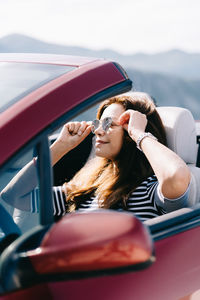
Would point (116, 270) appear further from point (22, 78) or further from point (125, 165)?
point (125, 165)

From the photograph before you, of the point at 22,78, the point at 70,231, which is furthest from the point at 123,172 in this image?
the point at 70,231

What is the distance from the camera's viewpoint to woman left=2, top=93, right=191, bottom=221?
1928 millimetres

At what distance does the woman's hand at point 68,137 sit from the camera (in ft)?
8.15

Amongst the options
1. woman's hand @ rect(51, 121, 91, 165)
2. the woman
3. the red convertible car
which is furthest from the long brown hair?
the red convertible car

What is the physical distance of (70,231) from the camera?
1056mm

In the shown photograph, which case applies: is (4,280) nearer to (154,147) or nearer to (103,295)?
(103,295)

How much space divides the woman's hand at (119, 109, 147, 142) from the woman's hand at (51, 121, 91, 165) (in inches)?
10.4

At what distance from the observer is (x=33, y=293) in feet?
3.84

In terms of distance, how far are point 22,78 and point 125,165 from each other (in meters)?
1.00

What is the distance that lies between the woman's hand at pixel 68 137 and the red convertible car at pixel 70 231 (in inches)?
22.9

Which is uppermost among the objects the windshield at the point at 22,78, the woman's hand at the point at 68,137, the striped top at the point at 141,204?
the windshield at the point at 22,78

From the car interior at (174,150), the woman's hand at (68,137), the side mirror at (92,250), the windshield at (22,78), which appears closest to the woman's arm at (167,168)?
the car interior at (174,150)

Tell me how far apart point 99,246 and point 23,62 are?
86 centimetres

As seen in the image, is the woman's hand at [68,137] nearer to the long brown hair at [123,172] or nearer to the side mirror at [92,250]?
the long brown hair at [123,172]
